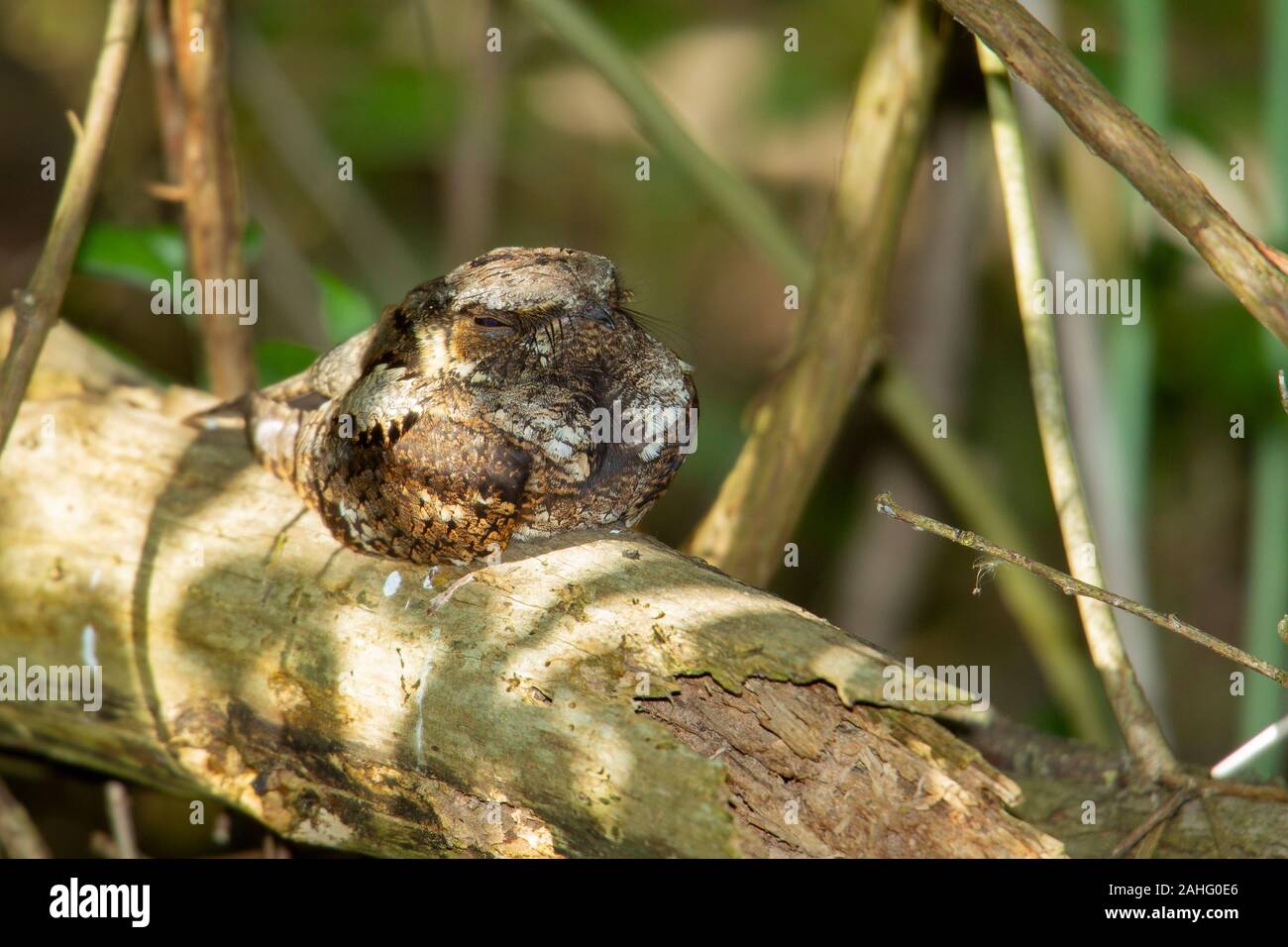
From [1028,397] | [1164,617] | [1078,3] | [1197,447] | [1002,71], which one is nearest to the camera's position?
[1164,617]

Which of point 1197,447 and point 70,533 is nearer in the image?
point 70,533

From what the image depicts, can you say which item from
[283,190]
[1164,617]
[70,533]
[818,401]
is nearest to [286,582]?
[70,533]

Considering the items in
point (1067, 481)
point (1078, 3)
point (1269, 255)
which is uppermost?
point (1078, 3)

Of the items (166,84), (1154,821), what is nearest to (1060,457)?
(1154,821)

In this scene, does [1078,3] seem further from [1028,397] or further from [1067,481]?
[1067,481]

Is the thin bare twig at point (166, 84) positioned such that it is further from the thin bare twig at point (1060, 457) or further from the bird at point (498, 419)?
the thin bare twig at point (1060, 457)

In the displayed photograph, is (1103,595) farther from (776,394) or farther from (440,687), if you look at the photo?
(776,394)

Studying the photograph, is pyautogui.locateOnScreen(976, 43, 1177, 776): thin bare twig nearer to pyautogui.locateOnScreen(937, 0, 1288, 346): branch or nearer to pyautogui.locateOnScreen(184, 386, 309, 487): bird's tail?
pyautogui.locateOnScreen(937, 0, 1288, 346): branch
